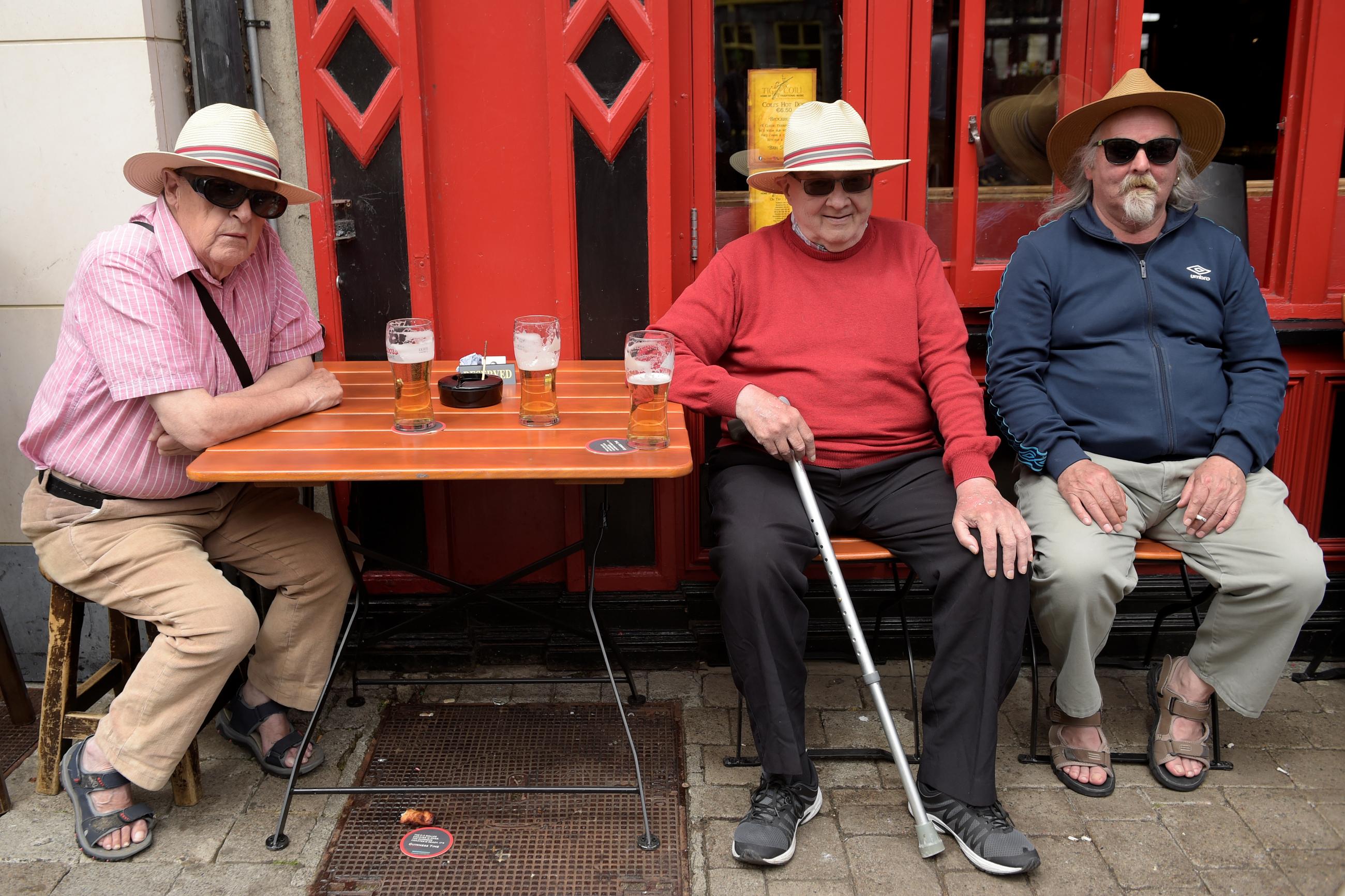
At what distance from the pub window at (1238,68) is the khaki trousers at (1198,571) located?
114 cm

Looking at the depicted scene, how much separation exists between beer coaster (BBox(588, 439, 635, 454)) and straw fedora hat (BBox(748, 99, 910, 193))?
96 centimetres

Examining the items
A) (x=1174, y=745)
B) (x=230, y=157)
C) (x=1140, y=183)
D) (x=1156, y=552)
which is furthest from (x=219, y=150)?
(x=1174, y=745)

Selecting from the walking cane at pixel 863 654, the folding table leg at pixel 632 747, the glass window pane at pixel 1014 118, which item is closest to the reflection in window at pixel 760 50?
the glass window pane at pixel 1014 118

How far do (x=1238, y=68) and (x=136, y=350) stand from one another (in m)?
4.43

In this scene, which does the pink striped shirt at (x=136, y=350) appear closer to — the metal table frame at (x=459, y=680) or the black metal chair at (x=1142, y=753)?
the metal table frame at (x=459, y=680)

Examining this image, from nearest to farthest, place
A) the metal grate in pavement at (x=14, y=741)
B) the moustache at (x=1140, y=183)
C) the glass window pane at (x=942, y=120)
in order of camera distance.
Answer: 1. the moustache at (x=1140, y=183)
2. the metal grate in pavement at (x=14, y=741)
3. the glass window pane at (x=942, y=120)

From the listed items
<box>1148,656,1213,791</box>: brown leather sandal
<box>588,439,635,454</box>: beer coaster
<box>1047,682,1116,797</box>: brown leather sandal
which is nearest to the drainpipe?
<box>588,439,635,454</box>: beer coaster

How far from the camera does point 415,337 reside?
2.59 meters

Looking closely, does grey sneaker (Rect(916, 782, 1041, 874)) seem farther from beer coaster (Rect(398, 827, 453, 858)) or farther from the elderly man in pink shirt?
the elderly man in pink shirt

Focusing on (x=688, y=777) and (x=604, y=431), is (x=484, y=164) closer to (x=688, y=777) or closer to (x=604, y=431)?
(x=604, y=431)

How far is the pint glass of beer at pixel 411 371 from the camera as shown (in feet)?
8.48

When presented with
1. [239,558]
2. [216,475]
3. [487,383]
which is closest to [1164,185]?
[487,383]

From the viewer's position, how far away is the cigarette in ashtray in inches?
109

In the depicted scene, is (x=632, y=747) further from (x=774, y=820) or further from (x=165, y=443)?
(x=165, y=443)
